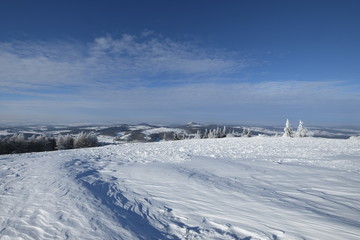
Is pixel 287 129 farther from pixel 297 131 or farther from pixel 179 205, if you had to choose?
pixel 179 205

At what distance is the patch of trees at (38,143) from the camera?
3914 centimetres

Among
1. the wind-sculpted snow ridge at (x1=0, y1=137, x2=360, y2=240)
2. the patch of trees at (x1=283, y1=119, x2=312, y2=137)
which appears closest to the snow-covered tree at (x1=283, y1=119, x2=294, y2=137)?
the patch of trees at (x1=283, y1=119, x2=312, y2=137)

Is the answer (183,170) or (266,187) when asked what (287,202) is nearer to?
(266,187)

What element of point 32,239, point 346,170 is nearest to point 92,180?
point 32,239

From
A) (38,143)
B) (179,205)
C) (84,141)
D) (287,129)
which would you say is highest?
(287,129)

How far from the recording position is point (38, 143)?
142 feet

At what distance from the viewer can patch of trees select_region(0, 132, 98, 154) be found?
3914 cm

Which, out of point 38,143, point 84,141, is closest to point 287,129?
point 84,141

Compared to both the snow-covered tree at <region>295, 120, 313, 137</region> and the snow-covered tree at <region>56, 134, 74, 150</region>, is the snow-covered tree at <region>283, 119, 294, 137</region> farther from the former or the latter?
the snow-covered tree at <region>56, 134, 74, 150</region>

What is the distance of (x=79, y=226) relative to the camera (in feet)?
12.0

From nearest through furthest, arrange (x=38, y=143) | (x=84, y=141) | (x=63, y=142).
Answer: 1. (x=38, y=143)
2. (x=63, y=142)
3. (x=84, y=141)

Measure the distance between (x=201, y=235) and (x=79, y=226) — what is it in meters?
2.31

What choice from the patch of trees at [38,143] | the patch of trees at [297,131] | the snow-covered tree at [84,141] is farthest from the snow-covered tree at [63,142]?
the patch of trees at [297,131]

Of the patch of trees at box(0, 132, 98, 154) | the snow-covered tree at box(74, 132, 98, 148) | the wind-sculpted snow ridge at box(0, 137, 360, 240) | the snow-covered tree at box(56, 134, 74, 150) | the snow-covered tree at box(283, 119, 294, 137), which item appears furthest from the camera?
the snow-covered tree at box(74, 132, 98, 148)
